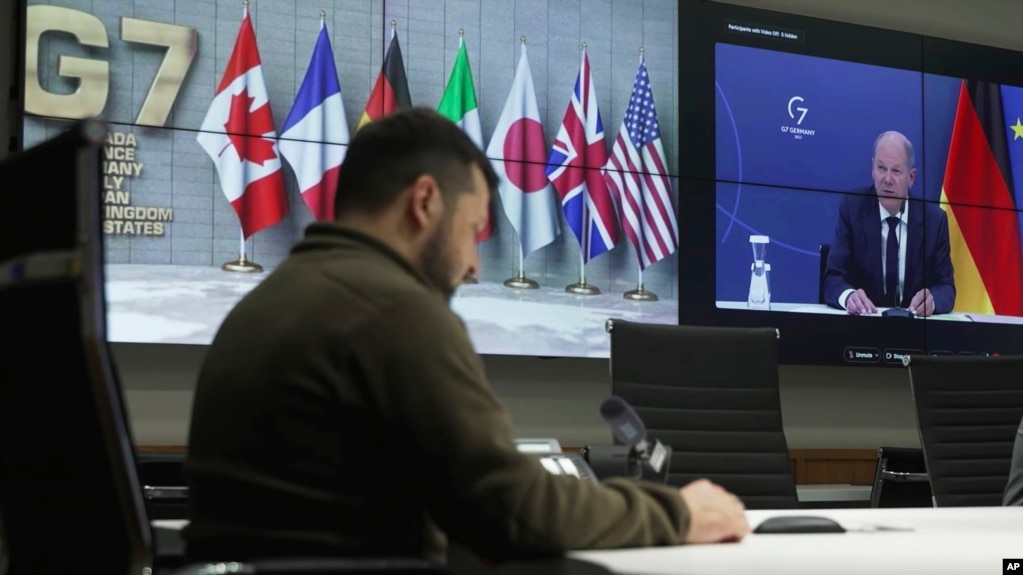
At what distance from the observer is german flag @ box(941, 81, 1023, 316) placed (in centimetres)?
509

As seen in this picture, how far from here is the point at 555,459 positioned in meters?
2.09

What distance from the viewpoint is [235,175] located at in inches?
155

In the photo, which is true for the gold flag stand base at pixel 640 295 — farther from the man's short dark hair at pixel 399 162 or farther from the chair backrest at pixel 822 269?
the man's short dark hair at pixel 399 162

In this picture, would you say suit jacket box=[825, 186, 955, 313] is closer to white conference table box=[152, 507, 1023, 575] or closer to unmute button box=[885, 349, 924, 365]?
unmute button box=[885, 349, 924, 365]

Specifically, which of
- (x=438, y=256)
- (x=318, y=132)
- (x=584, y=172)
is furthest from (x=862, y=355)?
(x=438, y=256)

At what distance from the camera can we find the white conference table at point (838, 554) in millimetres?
1333

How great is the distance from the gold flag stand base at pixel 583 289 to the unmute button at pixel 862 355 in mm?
1185

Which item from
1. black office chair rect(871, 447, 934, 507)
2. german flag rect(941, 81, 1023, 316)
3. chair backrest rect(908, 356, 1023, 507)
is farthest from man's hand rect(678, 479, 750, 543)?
german flag rect(941, 81, 1023, 316)

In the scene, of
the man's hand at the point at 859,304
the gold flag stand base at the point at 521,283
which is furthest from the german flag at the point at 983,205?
the gold flag stand base at the point at 521,283

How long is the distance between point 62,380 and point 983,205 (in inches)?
190

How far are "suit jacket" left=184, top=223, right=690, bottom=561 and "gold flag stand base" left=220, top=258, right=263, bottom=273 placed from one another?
8.25ft

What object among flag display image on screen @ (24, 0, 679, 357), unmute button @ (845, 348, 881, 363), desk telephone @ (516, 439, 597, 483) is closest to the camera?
desk telephone @ (516, 439, 597, 483)

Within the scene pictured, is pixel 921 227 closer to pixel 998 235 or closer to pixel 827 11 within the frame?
pixel 998 235

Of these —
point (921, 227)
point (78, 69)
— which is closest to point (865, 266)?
point (921, 227)
